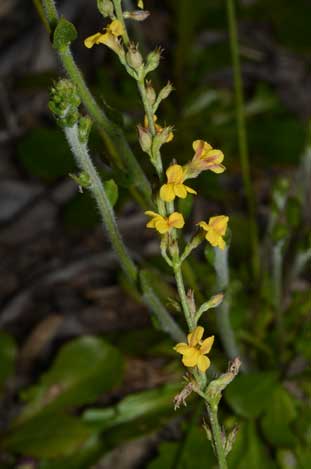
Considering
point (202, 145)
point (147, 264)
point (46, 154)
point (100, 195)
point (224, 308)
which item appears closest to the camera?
point (202, 145)

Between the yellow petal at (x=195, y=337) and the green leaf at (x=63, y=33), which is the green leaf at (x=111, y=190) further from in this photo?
the yellow petal at (x=195, y=337)

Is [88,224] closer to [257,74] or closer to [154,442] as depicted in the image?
[154,442]

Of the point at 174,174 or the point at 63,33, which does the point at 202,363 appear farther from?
the point at 63,33

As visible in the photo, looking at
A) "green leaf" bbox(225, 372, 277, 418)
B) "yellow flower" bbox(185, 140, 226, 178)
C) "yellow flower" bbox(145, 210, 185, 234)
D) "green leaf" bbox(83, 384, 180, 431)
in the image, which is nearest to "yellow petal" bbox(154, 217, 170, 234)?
"yellow flower" bbox(145, 210, 185, 234)

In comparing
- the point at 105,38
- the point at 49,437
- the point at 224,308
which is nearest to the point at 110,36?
the point at 105,38

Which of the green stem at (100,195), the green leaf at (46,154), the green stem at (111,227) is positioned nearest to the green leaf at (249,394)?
the green stem at (111,227)

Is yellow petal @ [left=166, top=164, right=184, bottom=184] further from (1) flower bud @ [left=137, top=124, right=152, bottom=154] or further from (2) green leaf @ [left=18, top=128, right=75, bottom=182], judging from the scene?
(2) green leaf @ [left=18, top=128, right=75, bottom=182]
